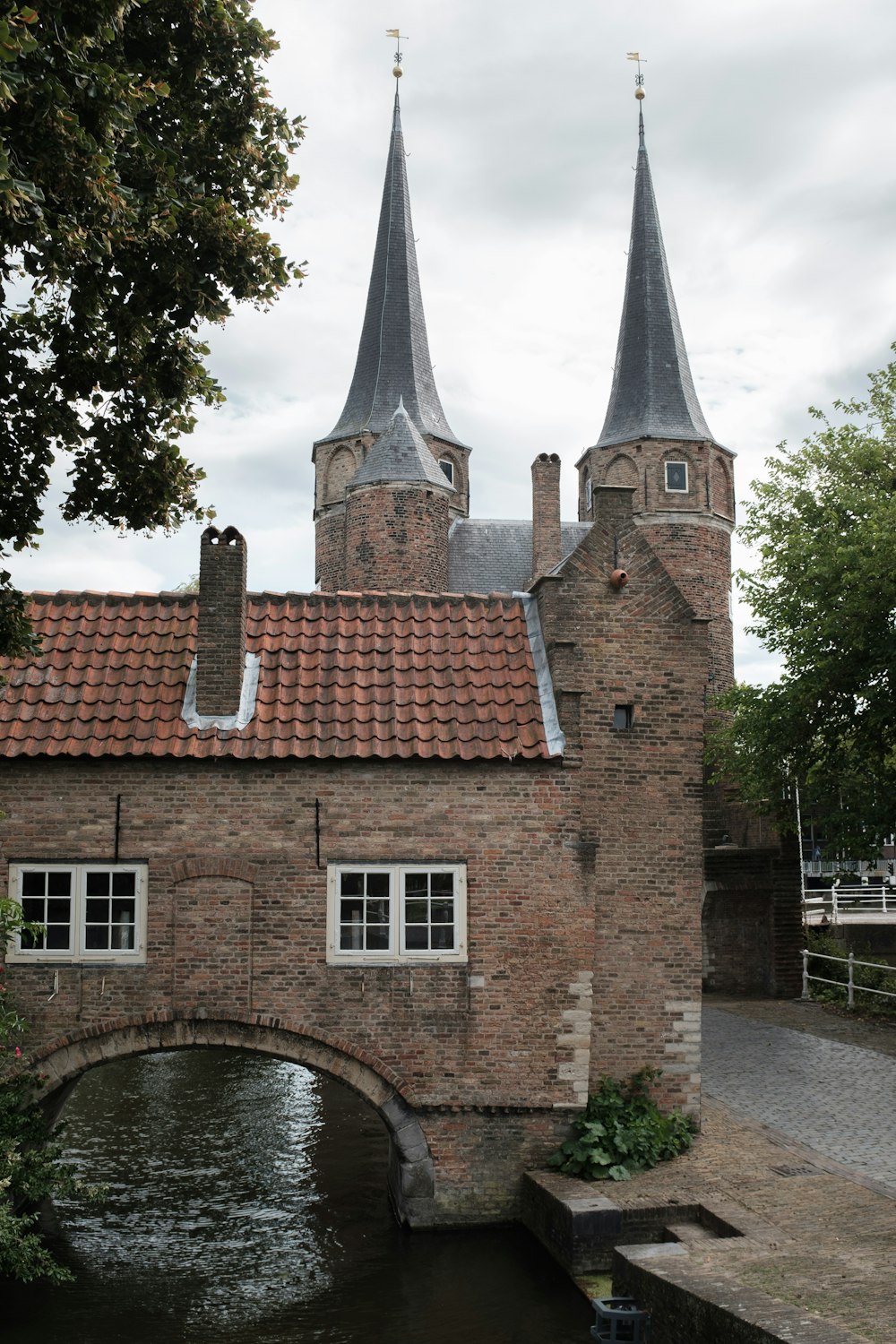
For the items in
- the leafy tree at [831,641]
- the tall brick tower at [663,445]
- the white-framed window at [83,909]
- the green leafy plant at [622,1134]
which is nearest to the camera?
the green leafy plant at [622,1134]

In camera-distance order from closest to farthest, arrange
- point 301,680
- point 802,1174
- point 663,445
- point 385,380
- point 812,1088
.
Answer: point 802,1174
point 301,680
point 812,1088
point 663,445
point 385,380

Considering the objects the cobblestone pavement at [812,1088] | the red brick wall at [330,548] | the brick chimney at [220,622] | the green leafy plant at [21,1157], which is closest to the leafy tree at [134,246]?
the brick chimney at [220,622]

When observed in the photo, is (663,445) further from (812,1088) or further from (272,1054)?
(272,1054)

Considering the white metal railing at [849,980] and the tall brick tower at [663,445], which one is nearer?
the white metal railing at [849,980]

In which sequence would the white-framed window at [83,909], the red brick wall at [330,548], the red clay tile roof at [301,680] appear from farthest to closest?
the red brick wall at [330,548] → the red clay tile roof at [301,680] → the white-framed window at [83,909]

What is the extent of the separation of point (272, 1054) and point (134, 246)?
7997 millimetres

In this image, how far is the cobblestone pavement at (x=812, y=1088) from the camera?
13.4 metres

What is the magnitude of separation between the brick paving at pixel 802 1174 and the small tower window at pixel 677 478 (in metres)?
25.9

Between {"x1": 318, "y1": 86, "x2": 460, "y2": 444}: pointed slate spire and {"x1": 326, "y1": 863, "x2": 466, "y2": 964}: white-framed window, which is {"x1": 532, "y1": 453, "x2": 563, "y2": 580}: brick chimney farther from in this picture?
{"x1": 326, "y1": 863, "x2": 466, "y2": 964}: white-framed window

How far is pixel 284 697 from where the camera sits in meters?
13.5

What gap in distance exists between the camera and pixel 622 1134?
12.7 m

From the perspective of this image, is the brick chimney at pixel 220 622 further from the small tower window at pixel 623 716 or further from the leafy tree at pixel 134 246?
the small tower window at pixel 623 716

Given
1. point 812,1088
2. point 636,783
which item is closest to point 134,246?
point 636,783

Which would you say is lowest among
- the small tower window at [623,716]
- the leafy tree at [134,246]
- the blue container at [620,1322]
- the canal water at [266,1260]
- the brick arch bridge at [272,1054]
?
the canal water at [266,1260]
